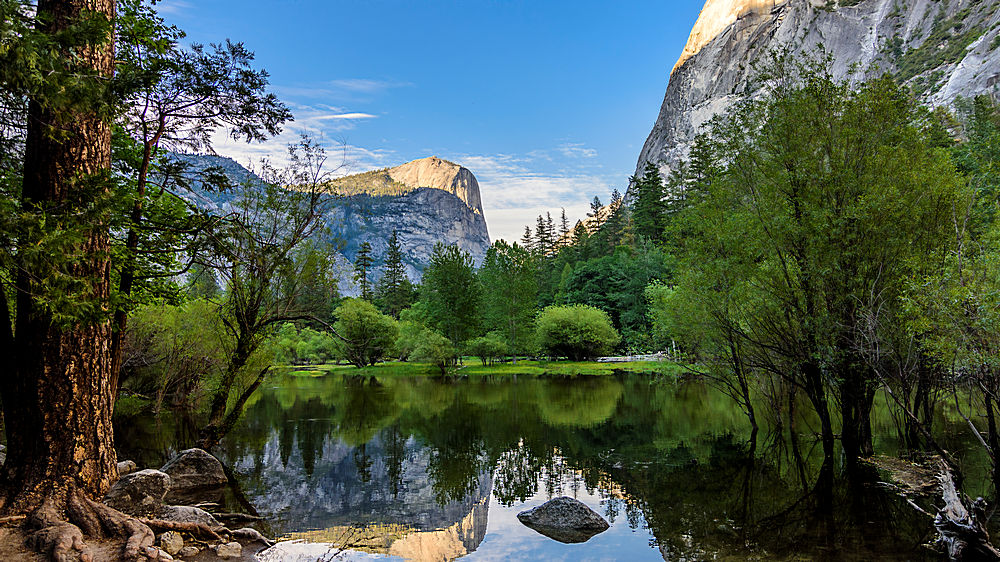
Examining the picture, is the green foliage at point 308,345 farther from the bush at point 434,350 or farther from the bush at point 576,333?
the bush at point 576,333

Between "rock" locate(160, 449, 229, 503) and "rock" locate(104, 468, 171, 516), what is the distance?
161 inches

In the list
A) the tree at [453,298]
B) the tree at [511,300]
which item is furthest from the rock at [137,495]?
the tree at [511,300]

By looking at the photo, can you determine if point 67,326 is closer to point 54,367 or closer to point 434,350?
point 54,367

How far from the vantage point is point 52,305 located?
637cm

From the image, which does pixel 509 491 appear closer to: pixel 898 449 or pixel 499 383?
pixel 898 449

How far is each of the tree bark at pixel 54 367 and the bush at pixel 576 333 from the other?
169ft

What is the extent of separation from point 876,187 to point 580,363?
4528 centimetres

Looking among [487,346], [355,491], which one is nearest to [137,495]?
[355,491]

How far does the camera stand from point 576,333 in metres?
57.3

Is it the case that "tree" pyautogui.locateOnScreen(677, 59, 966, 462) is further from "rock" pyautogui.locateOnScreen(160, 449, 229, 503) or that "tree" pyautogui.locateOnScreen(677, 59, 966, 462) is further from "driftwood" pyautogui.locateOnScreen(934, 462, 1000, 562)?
"rock" pyautogui.locateOnScreen(160, 449, 229, 503)

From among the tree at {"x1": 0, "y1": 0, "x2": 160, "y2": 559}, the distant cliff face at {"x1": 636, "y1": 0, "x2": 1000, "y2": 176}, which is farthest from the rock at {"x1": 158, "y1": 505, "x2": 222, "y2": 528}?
the distant cliff face at {"x1": 636, "y1": 0, "x2": 1000, "y2": 176}

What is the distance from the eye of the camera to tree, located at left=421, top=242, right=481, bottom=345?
60500mm

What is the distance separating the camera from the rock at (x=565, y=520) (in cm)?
1062

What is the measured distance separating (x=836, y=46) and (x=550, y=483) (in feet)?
418
